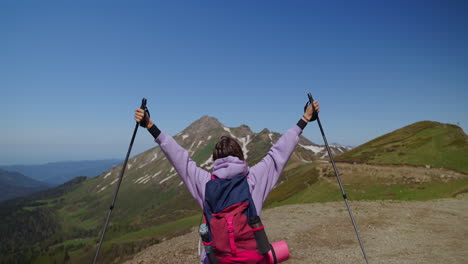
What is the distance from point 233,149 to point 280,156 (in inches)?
41.2

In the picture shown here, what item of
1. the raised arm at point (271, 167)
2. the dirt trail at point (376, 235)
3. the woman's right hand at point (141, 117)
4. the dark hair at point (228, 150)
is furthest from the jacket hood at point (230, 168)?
the dirt trail at point (376, 235)

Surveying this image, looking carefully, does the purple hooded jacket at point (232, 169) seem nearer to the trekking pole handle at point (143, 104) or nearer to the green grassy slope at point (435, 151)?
the trekking pole handle at point (143, 104)

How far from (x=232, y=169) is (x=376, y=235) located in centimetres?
2003

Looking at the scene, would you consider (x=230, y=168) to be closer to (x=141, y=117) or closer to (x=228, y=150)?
(x=228, y=150)

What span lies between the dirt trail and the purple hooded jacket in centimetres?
1362

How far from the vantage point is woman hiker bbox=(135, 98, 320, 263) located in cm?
479

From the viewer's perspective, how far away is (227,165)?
476 centimetres

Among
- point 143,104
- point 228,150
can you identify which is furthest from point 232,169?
point 143,104

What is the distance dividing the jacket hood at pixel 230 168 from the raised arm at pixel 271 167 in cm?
30

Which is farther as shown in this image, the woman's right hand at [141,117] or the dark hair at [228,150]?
the woman's right hand at [141,117]

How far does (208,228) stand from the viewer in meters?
4.61

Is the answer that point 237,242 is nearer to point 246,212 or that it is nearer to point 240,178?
point 246,212

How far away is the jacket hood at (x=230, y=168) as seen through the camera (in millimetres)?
4664

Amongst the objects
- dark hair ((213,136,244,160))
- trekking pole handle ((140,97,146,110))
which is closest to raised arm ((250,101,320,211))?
dark hair ((213,136,244,160))
